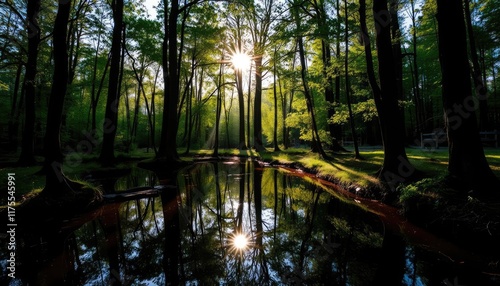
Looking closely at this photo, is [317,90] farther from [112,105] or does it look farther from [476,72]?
[112,105]

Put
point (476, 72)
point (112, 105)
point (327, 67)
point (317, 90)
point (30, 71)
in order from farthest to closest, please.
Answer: point (317, 90) → point (112, 105) → point (476, 72) → point (327, 67) → point (30, 71)

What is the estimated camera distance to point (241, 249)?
159 inches

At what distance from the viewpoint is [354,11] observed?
10867 millimetres

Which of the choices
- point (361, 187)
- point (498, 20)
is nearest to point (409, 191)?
point (361, 187)

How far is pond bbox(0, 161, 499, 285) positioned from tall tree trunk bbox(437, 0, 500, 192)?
5.40 feet

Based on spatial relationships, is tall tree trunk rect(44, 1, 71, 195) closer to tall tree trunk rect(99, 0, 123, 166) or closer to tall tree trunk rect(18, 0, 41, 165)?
tall tree trunk rect(18, 0, 41, 165)

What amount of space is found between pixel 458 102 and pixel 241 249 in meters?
5.38

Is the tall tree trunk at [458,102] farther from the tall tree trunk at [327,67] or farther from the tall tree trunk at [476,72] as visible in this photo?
the tall tree trunk at [476,72]

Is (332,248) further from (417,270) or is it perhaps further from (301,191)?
(301,191)

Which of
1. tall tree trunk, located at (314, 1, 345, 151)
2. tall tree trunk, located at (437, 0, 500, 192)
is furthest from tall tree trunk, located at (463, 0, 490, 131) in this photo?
tall tree trunk, located at (437, 0, 500, 192)

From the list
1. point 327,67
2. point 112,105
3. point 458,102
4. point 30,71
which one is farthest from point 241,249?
point 30,71

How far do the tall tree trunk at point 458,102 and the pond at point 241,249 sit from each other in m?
1.65

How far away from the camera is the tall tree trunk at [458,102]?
4.77m

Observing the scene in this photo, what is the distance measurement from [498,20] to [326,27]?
11.5m
